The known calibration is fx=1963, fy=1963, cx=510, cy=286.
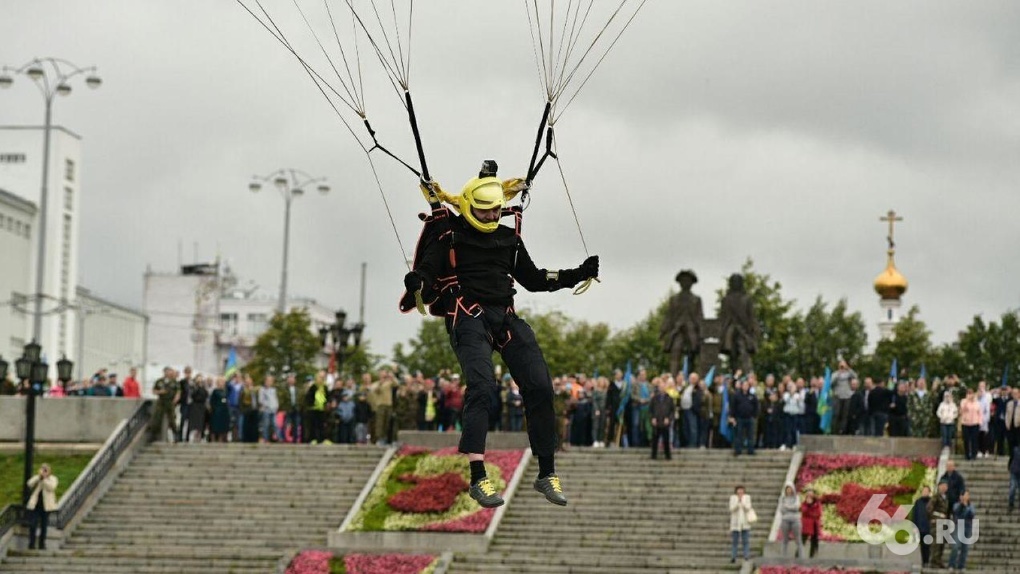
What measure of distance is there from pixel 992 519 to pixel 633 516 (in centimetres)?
813

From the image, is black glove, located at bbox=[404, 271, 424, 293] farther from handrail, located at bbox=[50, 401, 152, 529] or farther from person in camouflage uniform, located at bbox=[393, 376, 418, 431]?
person in camouflage uniform, located at bbox=[393, 376, 418, 431]

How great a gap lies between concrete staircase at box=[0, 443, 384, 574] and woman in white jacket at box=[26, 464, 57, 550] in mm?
625

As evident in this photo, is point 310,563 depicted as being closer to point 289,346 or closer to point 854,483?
point 854,483

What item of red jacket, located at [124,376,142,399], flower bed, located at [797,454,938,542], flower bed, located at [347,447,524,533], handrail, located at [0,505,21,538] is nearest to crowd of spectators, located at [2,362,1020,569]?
flower bed, located at [797,454,938,542]

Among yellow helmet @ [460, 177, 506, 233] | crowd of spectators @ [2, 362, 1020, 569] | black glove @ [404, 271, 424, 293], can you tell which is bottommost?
crowd of spectators @ [2, 362, 1020, 569]

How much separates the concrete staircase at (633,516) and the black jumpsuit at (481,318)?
75.2 feet

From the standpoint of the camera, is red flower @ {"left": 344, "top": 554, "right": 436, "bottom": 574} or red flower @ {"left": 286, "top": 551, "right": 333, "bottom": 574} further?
red flower @ {"left": 286, "top": 551, "right": 333, "bottom": 574}

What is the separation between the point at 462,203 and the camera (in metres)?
18.7

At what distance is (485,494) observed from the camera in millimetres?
18484

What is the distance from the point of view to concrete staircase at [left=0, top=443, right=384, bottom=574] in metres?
44.9

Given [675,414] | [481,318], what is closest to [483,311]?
[481,318]

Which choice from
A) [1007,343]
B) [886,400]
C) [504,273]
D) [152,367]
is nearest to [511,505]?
[886,400]

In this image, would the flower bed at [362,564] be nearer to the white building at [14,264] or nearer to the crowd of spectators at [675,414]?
the crowd of spectators at [675,414]
